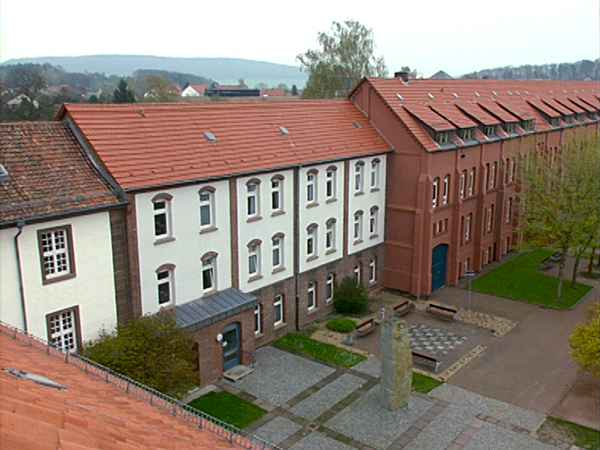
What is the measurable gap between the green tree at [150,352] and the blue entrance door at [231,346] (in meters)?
3.82

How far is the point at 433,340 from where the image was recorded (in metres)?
27.1

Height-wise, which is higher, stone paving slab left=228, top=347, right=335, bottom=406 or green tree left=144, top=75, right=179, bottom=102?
green tree left=144, top=75, right=179, bottom=102

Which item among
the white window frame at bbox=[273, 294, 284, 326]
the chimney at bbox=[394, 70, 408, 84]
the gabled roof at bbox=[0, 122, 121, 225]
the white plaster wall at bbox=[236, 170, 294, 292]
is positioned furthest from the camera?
the chimney at bbox=[394, 70, 408, 84]

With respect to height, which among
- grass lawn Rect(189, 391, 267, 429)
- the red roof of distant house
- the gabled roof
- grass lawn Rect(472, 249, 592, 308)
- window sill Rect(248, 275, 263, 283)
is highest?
the red roof of distant house

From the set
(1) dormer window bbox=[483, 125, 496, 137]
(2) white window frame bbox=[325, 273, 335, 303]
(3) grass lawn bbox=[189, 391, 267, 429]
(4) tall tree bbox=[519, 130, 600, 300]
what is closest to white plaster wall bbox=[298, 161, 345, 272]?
(2) white window frame bbox=[325, 273, 335, 303]

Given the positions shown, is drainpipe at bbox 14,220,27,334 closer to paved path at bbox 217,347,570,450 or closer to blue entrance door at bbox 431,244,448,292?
paved path at bbox 217,347,570,450

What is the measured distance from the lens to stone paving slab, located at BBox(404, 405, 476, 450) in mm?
18531

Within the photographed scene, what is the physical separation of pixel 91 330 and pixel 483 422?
13.9 meters

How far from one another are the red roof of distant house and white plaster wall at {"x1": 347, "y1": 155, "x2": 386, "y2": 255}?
10.3 ft

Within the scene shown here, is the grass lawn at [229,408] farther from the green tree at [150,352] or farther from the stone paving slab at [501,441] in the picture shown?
the stone paving slab at [501,441]

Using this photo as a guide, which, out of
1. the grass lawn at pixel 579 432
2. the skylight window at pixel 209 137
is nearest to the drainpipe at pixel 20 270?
the skylight window at pixel 209 137

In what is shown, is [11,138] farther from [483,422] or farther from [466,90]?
[466,90]

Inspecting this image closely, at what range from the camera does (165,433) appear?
349 inches

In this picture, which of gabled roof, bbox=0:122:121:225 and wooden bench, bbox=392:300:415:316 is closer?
gabled roof, bbox=0:122:121:225
